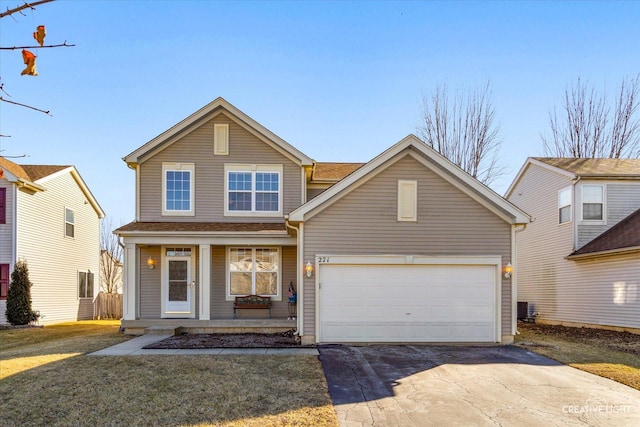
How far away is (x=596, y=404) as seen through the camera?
6.66 m

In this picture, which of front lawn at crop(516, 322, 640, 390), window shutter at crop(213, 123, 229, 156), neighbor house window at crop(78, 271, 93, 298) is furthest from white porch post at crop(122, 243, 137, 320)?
front lawn at crop(516, 322, 640, 390)

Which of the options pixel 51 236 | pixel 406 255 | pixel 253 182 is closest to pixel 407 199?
pixel 406 255

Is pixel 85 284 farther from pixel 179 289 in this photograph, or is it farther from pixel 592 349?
pixel 592 349

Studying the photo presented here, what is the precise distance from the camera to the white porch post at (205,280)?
44.4 ft

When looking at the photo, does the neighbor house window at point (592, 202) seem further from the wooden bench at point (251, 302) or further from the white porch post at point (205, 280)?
the white porch post at point (205, 280)

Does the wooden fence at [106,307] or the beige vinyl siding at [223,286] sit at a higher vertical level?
the beige vinyl siding at [223,286]

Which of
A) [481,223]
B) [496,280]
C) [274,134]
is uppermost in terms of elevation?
[274,134]

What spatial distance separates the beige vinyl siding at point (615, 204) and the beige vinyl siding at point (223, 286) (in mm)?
10267

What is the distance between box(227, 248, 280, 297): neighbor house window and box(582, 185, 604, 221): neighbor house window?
35.7 ft

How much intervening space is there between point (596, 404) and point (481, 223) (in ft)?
18.4

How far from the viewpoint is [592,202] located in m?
16.0

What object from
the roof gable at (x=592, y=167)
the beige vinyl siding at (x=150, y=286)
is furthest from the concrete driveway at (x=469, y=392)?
the roof gable at (x=592, y=167)

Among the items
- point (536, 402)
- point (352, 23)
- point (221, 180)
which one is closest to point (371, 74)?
point (352, 23)

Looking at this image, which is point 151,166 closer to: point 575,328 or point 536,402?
point 536,402
